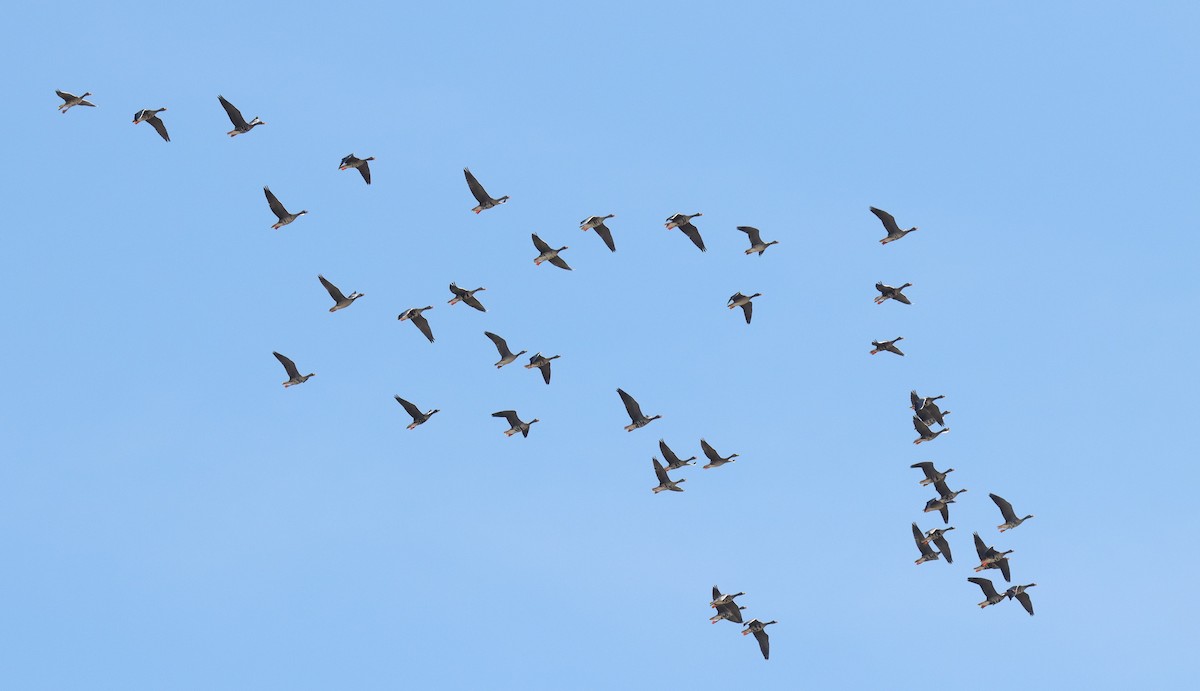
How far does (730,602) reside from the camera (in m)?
87.9

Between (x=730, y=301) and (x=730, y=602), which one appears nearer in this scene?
(x=730, y=602)

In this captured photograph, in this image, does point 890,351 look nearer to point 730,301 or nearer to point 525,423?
point 730,301

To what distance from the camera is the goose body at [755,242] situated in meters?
92.9

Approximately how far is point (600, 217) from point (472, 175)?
6459 mm

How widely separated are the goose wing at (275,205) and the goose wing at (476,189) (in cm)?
899

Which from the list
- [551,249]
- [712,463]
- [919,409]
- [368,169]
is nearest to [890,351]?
[919,409]

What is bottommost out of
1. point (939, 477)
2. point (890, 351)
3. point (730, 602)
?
point (730, 602)

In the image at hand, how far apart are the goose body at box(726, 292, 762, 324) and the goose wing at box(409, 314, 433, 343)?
50.0ft

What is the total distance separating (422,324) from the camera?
90438mm

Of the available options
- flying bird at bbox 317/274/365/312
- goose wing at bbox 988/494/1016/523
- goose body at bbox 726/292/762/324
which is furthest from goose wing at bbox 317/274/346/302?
goose wing at bbox 988/494/1016/523

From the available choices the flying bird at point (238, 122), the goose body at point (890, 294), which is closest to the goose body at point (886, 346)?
the goose body at point (890, 294)

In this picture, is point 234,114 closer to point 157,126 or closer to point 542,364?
point 157,126

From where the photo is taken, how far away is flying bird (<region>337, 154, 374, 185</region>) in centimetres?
9034

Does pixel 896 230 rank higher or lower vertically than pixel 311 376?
higher
